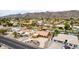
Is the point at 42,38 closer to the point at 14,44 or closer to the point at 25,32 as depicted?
the point at 25,32

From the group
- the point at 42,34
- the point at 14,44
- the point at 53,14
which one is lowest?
the point at 14,44

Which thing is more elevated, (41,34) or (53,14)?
(53,14)

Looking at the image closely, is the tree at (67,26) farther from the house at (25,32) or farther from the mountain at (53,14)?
the house at (25,32)

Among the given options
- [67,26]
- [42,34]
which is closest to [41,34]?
[42,34]

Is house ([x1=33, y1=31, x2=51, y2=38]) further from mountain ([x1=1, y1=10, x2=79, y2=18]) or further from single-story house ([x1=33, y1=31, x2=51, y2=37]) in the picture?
mountain ([x1=1, y1=10, x2=79, y2=18])

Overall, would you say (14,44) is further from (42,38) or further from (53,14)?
(53,14)

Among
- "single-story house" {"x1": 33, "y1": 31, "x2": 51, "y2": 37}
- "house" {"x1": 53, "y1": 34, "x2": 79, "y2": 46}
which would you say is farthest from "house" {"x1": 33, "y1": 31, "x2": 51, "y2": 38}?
"house" {"x1": 53, "y1": 34, "x2": 79, "y2": 46}
